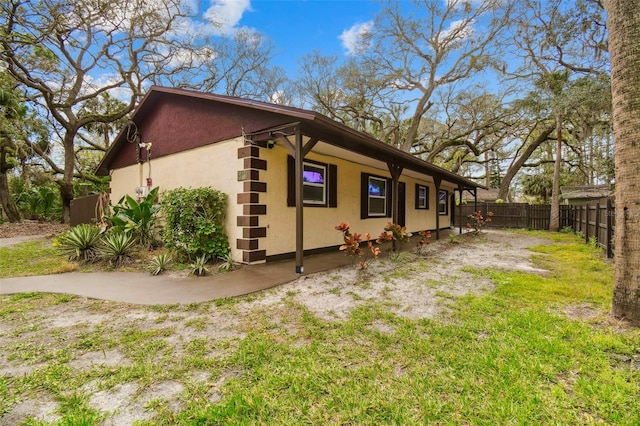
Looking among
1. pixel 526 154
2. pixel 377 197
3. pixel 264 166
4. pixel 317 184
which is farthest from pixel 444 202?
pixel 264 166

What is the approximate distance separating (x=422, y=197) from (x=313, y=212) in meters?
7.76

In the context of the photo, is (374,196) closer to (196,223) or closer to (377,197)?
(377,197)

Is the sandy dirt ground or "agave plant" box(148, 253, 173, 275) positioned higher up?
"agave plant" box(148, 253, 173, 275)

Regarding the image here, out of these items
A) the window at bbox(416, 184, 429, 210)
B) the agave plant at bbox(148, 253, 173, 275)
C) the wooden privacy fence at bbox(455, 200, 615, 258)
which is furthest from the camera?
the wooden privacy fence at bbox(455, 200, 615, 258)

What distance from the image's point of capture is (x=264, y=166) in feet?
18.9

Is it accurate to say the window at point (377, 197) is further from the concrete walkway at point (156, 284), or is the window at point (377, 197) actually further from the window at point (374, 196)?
the concrete walkway at point (156, 284)

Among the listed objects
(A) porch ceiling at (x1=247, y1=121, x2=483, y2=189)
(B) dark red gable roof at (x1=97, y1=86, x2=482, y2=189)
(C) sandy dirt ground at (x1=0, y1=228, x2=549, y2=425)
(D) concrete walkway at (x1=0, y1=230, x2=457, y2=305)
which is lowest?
(C) sandy dirt ground at (x1=0, y1=228, x2=549, y2=425)

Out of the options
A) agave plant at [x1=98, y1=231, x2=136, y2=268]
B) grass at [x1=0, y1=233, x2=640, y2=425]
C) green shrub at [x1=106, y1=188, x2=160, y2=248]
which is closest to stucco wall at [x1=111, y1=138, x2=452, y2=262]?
green shrub at [x1=106, y1=188, x2=160, y2=248]

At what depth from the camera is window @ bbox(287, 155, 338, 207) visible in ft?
20.8

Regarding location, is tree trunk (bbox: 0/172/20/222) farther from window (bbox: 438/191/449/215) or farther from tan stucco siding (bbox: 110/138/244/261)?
window (bbox: 438/191/449/215)

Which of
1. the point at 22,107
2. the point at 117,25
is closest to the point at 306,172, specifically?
the point at 117,25

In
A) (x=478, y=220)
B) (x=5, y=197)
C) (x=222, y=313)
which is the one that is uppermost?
(x=5, y=197)

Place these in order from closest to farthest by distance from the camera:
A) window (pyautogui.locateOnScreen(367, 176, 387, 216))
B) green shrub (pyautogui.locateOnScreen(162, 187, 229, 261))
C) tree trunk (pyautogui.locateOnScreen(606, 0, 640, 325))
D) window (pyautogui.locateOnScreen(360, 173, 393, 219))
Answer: tree trunk (pyautogui.locateOnScreen(606, 0, 640, 325)) < green shrub (pyautogui.locateOnScreen(162, 187, 229, 261)) < window (pyautogui.locateOnScreen(360, 173, 393, 219)) < window (pyautogui.locateOnScreen(367, 176, 387, 216))

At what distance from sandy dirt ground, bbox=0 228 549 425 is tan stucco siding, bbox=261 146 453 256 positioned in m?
1.58
